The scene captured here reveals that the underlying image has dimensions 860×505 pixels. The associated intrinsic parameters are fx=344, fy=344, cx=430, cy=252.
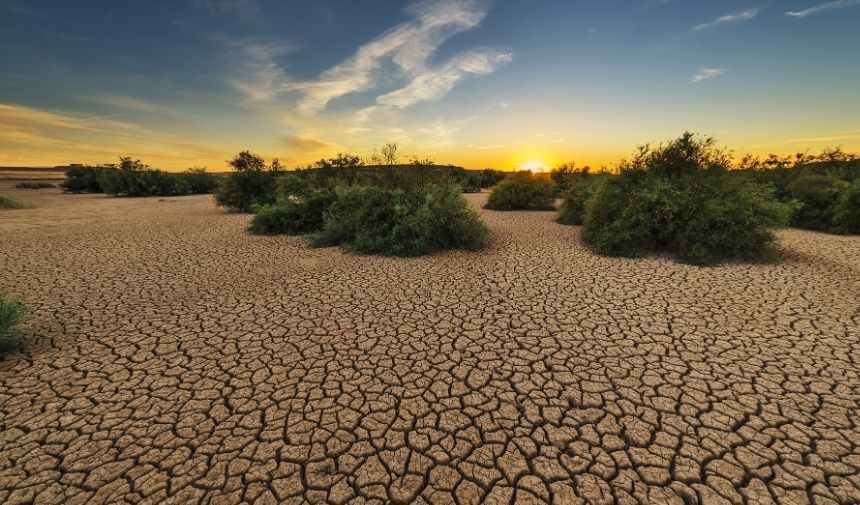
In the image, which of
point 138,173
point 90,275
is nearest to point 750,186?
point 90,275

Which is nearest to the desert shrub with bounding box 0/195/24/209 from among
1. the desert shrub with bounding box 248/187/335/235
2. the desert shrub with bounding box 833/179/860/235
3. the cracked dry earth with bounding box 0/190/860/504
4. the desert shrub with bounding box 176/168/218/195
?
the desert shrub with bounding box 176/168/218/195

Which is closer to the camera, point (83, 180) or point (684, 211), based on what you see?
point (684, 211)

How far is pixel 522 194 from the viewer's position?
18047mm

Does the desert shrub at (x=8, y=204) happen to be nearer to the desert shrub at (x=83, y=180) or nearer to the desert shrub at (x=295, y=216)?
the desert shrub at (x=83, y=180)

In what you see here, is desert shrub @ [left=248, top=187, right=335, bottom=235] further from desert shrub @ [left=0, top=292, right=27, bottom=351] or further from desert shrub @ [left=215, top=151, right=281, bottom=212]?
desert shrub @ [left=0, top=292, right=27, bottom=351]

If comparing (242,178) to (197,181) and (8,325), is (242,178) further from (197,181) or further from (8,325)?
(197,181)

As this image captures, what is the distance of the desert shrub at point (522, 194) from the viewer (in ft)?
59.4

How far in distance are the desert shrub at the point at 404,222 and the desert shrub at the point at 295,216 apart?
6.06 ft

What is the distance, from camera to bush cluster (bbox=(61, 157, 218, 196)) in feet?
86.3

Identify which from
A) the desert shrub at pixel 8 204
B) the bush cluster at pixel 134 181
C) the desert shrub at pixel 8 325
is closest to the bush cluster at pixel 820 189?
the desert shrub at pixel 8 325

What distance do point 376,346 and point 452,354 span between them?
→ 965 millimetres

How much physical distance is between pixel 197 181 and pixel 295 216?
2571 centimetres

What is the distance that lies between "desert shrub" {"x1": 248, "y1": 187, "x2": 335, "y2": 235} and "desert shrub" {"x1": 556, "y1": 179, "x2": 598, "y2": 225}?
360 inches

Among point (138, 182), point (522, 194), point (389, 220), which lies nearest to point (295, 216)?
point (389, 220)
